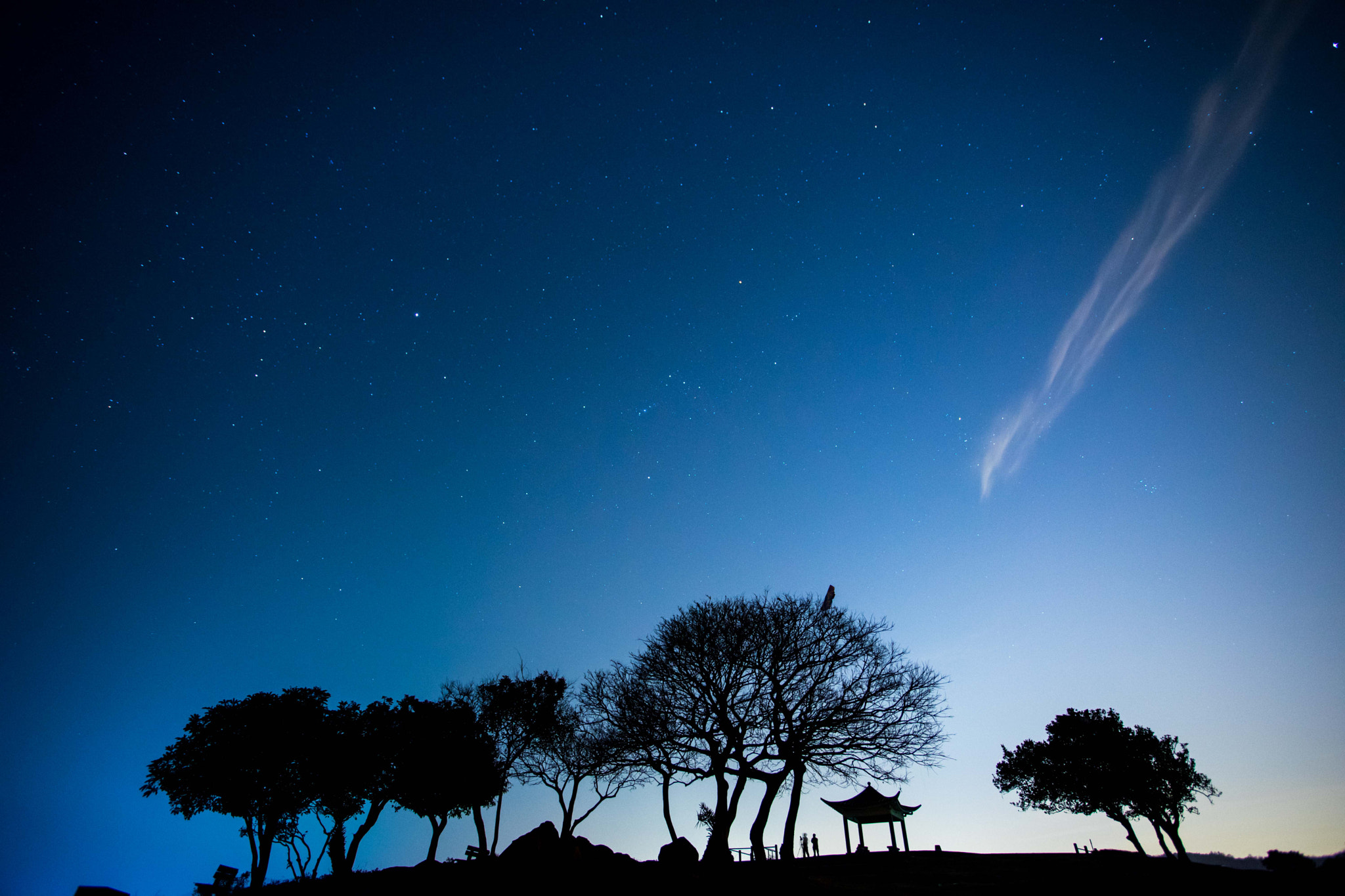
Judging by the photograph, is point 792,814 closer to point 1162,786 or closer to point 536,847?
point 536,847

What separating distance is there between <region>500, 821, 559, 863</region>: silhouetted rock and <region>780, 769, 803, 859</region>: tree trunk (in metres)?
10.6

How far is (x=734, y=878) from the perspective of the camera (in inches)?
640

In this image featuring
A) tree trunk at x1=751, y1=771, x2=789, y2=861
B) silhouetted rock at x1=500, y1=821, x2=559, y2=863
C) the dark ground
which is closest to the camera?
the dark ground

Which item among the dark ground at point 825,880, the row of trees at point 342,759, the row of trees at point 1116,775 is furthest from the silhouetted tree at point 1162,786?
the row of trees at point 342,759

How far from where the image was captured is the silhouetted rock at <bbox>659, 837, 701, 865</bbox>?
55.7ft

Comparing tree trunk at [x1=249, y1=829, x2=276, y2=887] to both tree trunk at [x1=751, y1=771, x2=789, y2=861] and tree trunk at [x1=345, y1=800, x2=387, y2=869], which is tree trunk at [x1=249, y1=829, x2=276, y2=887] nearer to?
tree trunk at [x1=345, y1=800, x2=387, y2=869]

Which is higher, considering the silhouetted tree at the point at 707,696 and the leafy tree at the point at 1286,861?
the silhouetted tree at the point at 707,696

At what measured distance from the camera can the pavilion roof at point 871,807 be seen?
31781 mm

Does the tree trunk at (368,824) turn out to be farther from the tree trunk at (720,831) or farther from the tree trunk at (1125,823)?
the tree trunk at (1125,823)

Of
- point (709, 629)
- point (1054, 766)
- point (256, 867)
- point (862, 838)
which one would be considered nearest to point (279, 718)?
point (256, 867)

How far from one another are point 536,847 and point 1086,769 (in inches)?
1912

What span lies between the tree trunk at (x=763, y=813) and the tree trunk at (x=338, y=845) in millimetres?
25089

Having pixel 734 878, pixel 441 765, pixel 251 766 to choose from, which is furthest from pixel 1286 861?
pixel 251 766

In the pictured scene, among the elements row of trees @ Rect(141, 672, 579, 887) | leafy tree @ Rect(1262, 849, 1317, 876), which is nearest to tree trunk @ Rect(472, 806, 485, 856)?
row of trees @ Rect(141, 672, 579, 887)
